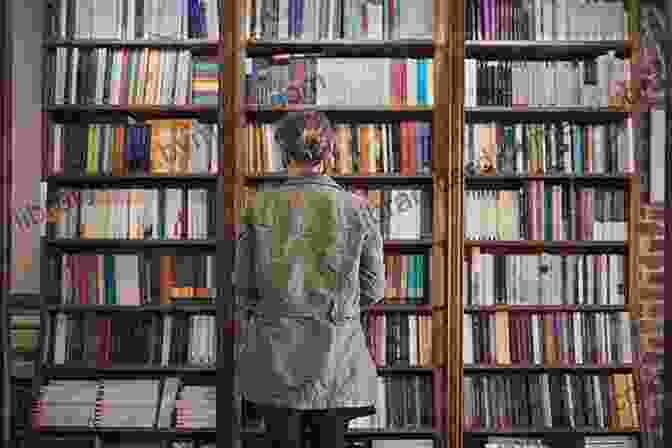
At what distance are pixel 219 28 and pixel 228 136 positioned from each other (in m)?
0.51

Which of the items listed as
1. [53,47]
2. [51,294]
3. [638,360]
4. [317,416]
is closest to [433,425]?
[638,360]

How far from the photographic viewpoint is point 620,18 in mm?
3441

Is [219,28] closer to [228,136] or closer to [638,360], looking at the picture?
[228,136]

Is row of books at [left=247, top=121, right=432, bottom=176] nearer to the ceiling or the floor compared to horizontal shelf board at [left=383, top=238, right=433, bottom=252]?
nearer to the ceiling

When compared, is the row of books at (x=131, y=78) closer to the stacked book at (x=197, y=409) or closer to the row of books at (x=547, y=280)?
the stacked book at (x=197, y=409)

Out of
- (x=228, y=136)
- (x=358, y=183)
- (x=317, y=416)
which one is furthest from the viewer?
(x=358, y=183)

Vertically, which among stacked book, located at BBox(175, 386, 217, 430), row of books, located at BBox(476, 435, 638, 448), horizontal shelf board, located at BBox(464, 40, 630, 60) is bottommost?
row of books, located at BBox(476, 435, 638, 448)

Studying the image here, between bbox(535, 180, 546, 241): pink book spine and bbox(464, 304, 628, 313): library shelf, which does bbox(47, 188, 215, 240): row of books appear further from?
bbox(535, 180, 546, 241): pink book spine

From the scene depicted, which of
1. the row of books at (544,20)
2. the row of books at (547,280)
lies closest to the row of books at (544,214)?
the row of books at (547,280)

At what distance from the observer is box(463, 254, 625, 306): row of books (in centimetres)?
343

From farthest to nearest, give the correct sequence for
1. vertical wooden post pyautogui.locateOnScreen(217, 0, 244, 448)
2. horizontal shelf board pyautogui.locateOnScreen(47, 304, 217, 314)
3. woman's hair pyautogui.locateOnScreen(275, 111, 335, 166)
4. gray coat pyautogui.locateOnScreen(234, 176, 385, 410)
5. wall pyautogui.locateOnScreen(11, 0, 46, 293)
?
wall pyautogui.locateOnScreen(11, 0, 46, 293) → horizontal shelf board pyautogui.locateOnScreen(47, 304, 217, 314) → vertical wooden post pyautogui.locateOnScreen(217, 0, 244, 448) → woman's hair pyautogui.locateOnScreen(275, 111, 335, 166) → gray coat pyautogui.locateOnScreen(234, 176, 385, 410)

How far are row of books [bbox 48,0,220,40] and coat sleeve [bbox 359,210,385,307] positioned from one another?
1641 millimetres

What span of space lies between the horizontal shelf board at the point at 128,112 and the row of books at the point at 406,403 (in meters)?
1.53

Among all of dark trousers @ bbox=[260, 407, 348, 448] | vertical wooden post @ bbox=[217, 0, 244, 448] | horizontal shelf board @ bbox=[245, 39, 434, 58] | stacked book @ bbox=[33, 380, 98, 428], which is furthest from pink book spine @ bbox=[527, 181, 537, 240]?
stacked book @ bbox=[33, 380, 98, 428]
